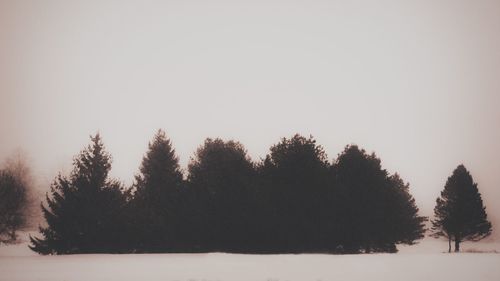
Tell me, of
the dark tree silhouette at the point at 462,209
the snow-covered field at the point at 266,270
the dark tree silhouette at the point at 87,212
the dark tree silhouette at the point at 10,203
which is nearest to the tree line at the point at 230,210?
the dark tree silhouette at the point at 87,212

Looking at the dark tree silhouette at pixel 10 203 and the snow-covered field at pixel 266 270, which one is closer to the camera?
the snow-covered field at pixel 266 270

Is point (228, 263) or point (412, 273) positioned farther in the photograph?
point (228, 263)

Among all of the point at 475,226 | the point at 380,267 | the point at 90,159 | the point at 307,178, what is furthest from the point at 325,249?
the point at 475,226

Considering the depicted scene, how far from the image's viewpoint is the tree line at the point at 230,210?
2703cm

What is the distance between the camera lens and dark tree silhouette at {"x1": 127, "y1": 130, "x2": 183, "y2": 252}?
29.0 metres

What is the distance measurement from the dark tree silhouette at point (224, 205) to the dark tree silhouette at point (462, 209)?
25892 mm

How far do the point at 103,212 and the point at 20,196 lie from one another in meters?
21.5

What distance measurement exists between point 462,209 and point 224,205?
29.0 metres

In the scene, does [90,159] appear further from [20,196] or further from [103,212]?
[20,196]

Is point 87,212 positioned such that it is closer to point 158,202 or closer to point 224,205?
point 158,202

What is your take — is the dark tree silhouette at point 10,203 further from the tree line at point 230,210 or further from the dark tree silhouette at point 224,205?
the dark tree silhouette at point 224,205

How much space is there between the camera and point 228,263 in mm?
18703

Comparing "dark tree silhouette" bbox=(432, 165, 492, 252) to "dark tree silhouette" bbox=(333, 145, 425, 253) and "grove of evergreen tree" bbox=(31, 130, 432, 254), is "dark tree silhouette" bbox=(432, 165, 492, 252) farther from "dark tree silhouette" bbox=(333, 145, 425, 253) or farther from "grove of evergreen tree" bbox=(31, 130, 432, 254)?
"grove of evergreen tree" bbox=(31, 130, 432, 254)

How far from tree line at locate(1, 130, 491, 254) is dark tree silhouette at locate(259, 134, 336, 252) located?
8cm
